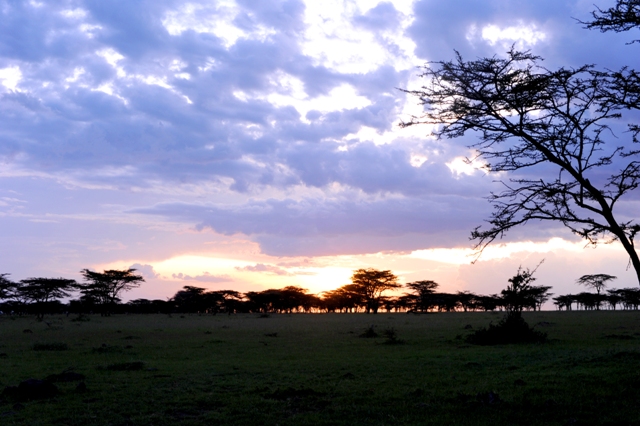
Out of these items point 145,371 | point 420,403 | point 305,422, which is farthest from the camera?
point 145,371

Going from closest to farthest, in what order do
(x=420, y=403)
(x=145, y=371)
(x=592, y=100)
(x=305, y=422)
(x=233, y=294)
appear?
(x=305, y=422) → (x=420, y=403) → (x=592, y=100) → (x=145, y=371) → (x=233, y=294)

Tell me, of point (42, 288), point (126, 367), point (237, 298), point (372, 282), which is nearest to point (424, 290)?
point (372, 282)

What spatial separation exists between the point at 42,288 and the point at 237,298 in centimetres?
3284

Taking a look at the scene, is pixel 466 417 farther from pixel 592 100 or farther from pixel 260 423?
pixel 592 100

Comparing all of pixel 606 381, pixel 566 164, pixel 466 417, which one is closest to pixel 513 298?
pixel 606 381

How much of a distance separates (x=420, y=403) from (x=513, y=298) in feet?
53.7

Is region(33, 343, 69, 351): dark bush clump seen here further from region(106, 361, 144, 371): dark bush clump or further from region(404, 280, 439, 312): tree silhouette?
region(404, 280, 439, 312): tree silhouette

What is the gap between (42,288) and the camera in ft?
238

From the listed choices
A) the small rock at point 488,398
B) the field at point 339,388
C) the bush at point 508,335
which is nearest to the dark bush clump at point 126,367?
the field at point 339,388

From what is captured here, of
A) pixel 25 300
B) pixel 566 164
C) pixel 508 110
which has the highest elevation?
pixel 508 110

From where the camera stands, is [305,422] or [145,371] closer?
[305,422]

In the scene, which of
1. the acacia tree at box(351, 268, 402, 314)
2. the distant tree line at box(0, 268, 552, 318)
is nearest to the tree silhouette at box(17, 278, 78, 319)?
the distant tree line at box(0, 268, 552, 318)

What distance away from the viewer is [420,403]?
1002 centimetres

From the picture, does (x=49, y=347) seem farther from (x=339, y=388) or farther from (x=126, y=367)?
(x=339, y=388)
